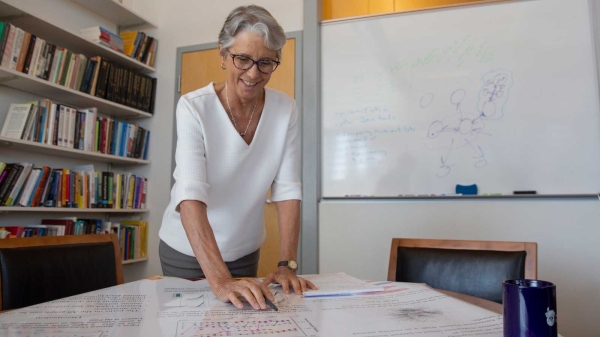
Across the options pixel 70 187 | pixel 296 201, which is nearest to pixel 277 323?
pixel 296 201

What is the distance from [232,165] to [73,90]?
182 cm

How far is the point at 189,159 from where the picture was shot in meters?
1.14

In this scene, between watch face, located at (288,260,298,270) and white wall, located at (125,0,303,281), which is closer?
watch face, located at (288,260,298,270)

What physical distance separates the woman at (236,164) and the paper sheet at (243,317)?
15 centimetres

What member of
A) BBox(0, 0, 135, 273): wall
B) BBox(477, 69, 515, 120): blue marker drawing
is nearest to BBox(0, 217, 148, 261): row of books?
BBox(0, 0, 135, 273): wall

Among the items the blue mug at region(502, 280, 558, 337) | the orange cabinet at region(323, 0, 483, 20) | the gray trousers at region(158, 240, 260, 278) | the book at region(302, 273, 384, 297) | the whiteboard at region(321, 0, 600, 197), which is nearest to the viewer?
the blue mug at region(502, 280, 558, 337)

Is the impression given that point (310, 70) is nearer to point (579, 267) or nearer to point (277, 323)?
point (579, 267)

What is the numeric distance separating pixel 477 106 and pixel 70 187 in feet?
8.26

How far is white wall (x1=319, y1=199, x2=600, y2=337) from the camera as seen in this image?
2.12m

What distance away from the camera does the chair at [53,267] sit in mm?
1000

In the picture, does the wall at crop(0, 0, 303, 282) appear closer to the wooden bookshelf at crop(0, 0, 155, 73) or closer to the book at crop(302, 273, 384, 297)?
the wooden bookshelf at crop(0, 0, 155, 73)

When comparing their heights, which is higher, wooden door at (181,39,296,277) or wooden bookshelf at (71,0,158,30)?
wooden bookshelf at (71,0,158,30)

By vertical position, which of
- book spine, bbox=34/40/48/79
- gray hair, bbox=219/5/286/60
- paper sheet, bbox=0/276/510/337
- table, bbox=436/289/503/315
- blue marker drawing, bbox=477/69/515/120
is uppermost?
book spine, bbox=34/40/48/79

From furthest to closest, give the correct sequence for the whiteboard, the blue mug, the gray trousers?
the whiteboard
the gray trousers
the blue mug
